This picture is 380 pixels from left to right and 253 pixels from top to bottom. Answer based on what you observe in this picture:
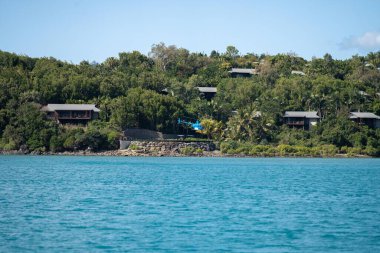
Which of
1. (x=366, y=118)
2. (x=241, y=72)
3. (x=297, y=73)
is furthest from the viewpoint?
(x=241, y=72)

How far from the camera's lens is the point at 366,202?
86.1 feet

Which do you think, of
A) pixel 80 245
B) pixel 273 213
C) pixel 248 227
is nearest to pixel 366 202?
pixel 273 213

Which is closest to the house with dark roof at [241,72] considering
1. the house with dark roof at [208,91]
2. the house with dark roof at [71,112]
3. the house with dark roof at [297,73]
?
the house with dark roof at [297,73]

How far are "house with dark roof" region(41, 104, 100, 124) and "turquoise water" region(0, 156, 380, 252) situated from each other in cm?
2994

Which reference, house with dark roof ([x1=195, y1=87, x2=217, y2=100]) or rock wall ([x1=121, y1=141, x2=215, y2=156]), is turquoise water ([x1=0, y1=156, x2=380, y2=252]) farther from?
house with dark roof ([x1=195, y1=87, x2=217, y2=100])

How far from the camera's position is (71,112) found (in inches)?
2628

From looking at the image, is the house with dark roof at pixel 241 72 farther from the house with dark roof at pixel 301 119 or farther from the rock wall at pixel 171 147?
the rock wall at pixel 171 147

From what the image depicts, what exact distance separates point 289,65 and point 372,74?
1333cm

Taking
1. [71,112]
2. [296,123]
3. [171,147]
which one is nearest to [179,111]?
[171,147]

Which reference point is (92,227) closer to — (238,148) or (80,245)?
(80,245)

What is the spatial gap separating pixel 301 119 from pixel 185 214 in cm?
5197

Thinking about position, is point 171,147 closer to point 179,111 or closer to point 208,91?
point 179,111

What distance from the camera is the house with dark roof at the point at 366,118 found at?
72250mm

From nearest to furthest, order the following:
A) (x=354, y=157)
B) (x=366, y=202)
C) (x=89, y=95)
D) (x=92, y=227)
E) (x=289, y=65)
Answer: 1. (x=92, y=227)
2. (x=366, y=202)
3. (x=354, y=157)
4. (x=89, y=95)
5. (x=289, y=65)
